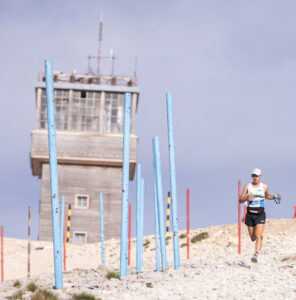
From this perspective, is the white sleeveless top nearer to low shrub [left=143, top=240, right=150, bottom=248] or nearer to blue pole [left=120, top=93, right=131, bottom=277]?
blue pole [left=120, top=93, right=131, bottom=277]

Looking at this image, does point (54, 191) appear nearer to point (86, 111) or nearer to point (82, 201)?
point (82, 201)

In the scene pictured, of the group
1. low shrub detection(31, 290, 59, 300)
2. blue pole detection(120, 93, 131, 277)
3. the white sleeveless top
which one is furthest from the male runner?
low shrub detection(31, 290, 59, 300)

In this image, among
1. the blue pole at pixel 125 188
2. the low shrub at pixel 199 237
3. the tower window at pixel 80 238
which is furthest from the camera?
the tower window at pixel 80 238

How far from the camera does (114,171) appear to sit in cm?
4506

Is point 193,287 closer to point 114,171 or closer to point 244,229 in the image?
point 244,229

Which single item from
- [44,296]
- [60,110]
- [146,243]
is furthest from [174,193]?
[60,110]

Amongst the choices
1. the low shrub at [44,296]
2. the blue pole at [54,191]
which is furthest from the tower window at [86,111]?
the low shrub at [44,296]

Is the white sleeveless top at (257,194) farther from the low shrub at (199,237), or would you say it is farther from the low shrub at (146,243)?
the low shrub at (146,243)

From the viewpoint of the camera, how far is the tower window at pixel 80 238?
44031 millimetres

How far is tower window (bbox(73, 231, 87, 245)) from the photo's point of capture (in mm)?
44031

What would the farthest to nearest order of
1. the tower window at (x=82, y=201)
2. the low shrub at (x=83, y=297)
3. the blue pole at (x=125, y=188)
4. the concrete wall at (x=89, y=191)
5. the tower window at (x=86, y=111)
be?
1. the tower window at (x=86, y=111)
2. the tower window at (x=82, y=201)
3. the concrete wall at (x=89, y=191)
4. the blue pole at (x=125, y=188)
5. the low shrub at (x=83, y=297)

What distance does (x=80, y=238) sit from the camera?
4419 centimetres

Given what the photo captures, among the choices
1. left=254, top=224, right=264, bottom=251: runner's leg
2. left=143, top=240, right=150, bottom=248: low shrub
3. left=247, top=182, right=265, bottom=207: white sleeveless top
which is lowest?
left=143, top=240, right=150, bottom=248: low shrub

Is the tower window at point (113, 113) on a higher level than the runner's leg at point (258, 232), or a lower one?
higher
